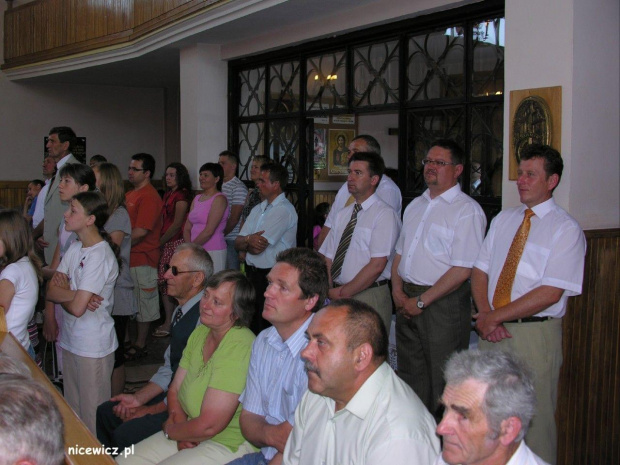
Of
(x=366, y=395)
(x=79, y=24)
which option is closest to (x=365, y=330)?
(x=366, y=395)

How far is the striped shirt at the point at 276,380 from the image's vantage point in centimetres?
306

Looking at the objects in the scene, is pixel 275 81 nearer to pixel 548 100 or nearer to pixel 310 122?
pixel 310 122

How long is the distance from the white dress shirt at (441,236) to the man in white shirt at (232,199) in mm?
3079

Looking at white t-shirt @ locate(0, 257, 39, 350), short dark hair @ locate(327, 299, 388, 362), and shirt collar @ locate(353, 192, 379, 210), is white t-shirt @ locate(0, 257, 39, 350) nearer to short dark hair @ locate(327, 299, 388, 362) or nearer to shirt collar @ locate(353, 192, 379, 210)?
shirt collar @ locate(353, 192, 379, 210)

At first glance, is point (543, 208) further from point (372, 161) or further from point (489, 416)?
point (489, 416)

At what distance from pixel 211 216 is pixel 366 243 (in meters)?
2.40

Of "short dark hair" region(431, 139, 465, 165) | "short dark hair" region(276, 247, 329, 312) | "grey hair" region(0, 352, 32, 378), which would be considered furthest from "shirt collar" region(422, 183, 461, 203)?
"grey hair" region(0, 352, 32, 378)

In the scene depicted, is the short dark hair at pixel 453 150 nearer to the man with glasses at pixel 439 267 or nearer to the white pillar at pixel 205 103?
the man with glasses at pixel 439 267

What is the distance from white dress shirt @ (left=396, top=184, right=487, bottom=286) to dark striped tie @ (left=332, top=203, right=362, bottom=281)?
52 centimetres

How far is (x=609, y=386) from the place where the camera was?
13.4ft

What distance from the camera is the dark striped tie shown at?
4926 millimetres

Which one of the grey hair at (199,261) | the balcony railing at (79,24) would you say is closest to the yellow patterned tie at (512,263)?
the grey hair at (199,261)

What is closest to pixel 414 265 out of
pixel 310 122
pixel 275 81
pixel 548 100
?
pixel 548 100

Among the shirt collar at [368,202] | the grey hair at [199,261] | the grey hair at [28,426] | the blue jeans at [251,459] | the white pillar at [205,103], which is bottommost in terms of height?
the blue jeans at [251,459]
